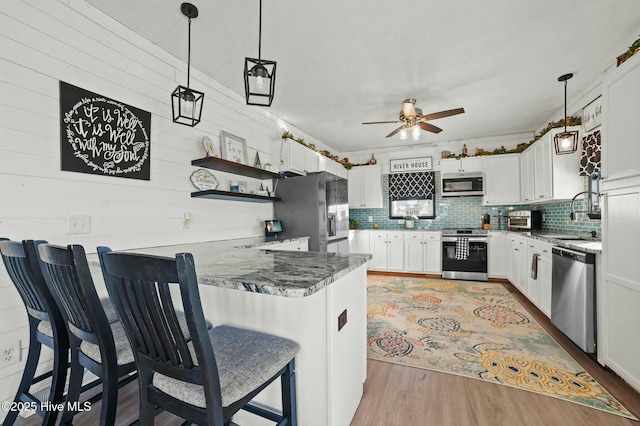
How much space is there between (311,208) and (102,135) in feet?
7.66

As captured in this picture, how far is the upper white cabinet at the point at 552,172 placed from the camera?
3.41 m

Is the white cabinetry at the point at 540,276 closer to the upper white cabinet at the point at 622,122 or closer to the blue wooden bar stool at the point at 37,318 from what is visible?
the upper white cabinet at the point at 622,122

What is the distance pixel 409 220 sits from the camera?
590 centimetres

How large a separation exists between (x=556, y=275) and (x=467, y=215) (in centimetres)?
306

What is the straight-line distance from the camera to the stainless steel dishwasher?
217 centimetres

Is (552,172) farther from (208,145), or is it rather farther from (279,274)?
(208,145)

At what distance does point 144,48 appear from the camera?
237cm

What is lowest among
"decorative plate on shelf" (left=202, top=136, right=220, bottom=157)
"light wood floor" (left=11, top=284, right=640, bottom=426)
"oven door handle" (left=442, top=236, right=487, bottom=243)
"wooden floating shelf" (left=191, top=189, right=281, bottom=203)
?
"light wood floor" (left=11, top=284, right=640, bottom=426)

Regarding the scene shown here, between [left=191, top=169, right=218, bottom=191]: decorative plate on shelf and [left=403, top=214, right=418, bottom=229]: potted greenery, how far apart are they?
163 inches

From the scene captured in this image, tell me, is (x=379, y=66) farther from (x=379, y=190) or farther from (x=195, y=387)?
(x=379, y=190)

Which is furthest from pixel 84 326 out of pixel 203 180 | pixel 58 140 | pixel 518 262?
pixel 518 262

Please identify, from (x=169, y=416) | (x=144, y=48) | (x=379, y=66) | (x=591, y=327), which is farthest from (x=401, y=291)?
(x=144, y=48)

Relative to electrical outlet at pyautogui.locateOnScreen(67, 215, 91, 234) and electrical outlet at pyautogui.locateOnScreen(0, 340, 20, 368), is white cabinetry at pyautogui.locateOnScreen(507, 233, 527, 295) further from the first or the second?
electrical outlet at pyautogui.locateOnScreen(0, 340, 20, 368)

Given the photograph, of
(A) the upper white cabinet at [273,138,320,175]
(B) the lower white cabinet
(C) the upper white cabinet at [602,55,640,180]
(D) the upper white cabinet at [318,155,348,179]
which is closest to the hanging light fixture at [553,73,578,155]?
(B) the lower white cabinet
